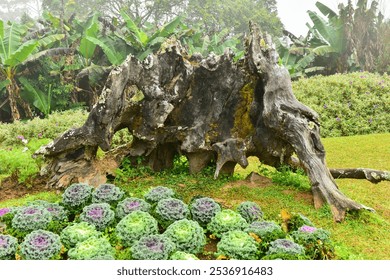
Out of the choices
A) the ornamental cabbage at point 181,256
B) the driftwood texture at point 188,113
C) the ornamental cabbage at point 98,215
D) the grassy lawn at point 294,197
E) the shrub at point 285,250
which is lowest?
the grassy lawn at point 294,197

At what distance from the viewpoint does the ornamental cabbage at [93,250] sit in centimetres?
477

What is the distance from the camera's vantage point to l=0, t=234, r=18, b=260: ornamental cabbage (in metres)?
4.87

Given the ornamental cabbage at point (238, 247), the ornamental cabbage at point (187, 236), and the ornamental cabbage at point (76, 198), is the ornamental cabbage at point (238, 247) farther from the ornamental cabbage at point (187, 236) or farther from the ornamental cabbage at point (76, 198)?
the ornamental cabbage at point (76, 198)

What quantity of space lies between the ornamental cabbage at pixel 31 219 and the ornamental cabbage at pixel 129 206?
2.94 feet

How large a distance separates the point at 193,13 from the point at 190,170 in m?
32.8

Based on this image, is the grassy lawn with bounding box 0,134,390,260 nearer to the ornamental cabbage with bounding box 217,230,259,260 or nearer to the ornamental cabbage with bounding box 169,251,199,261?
the ornamental cabbage with bounding box 217,230,259,260

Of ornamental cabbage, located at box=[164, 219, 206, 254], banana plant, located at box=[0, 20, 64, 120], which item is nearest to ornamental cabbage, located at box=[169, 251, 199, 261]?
ornamental cabbage, located at box=[164, 219, 206, 254]

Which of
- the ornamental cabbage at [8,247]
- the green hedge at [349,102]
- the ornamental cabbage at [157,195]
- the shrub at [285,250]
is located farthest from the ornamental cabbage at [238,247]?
the green hedge at [349,102]

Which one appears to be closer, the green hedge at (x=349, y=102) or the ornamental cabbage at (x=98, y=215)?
the ornamental cabbage at (x=98, y=215)

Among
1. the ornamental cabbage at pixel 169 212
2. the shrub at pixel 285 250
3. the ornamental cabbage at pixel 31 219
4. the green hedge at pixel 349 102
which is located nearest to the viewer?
the shrub at pixel 285 250

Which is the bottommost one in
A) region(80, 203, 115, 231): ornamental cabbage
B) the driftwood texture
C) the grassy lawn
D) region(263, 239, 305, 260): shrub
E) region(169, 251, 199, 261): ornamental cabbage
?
the grassy lawn

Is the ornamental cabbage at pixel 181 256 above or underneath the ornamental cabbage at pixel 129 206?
underneath

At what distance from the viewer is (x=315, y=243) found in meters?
5.15

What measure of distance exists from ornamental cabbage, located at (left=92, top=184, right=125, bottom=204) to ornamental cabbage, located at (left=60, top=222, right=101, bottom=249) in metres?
0.83
